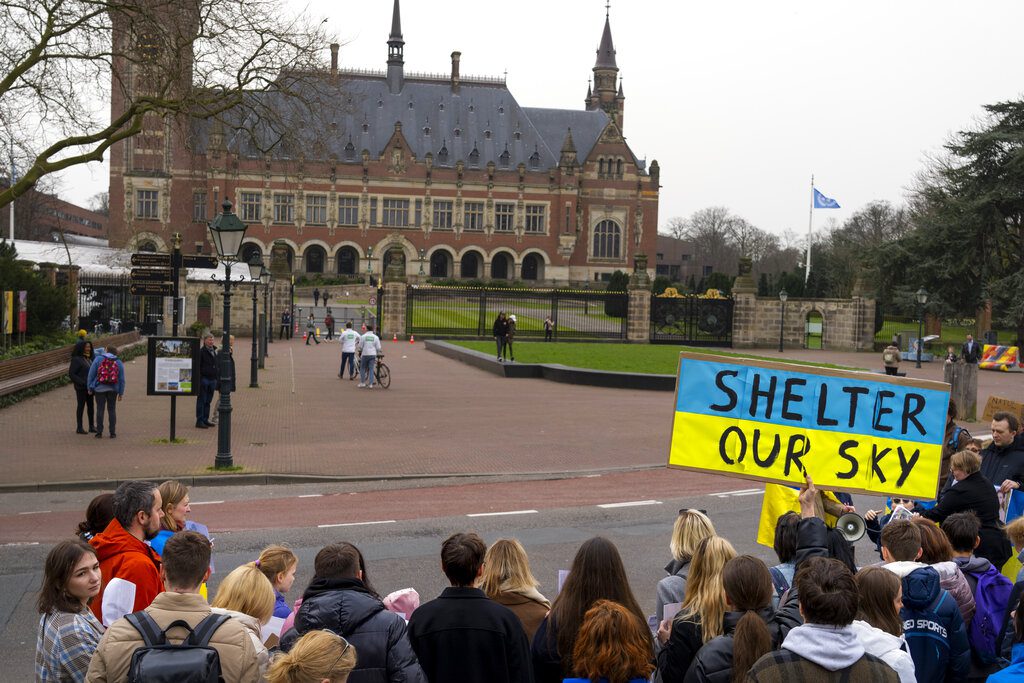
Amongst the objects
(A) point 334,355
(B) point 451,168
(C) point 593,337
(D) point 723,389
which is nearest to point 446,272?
(B) point 451,168

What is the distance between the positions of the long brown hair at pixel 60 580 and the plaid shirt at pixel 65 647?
0.12 ft

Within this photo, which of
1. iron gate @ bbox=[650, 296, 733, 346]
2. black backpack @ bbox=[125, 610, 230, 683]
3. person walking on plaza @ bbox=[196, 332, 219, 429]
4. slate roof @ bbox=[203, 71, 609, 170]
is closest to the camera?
black backpack @ bbox=[125, 610, 230, 683]

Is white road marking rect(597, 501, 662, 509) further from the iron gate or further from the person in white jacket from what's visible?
the iron gate

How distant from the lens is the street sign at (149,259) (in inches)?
1061

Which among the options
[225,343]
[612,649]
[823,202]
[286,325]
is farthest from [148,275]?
[823,202]

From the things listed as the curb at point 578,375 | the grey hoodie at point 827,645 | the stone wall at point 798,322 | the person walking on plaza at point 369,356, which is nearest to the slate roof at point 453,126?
the stone wall at point 798,322

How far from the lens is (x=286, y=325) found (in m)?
48.8

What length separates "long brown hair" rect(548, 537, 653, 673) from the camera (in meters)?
4.72

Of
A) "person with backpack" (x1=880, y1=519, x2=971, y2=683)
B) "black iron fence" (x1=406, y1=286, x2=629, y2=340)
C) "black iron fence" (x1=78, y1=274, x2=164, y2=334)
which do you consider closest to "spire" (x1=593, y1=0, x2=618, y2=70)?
"black iron fence" (x1=406, y1=286, x2=629, y2=340)

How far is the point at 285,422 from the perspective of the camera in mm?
20344

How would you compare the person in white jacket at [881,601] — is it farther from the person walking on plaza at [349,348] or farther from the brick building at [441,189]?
the brick building at [441,189]

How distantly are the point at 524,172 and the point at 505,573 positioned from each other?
8341 centimetres

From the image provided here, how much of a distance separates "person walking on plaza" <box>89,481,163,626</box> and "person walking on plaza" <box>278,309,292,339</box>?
4360cm

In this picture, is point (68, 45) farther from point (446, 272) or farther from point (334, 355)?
point (446, 272)
